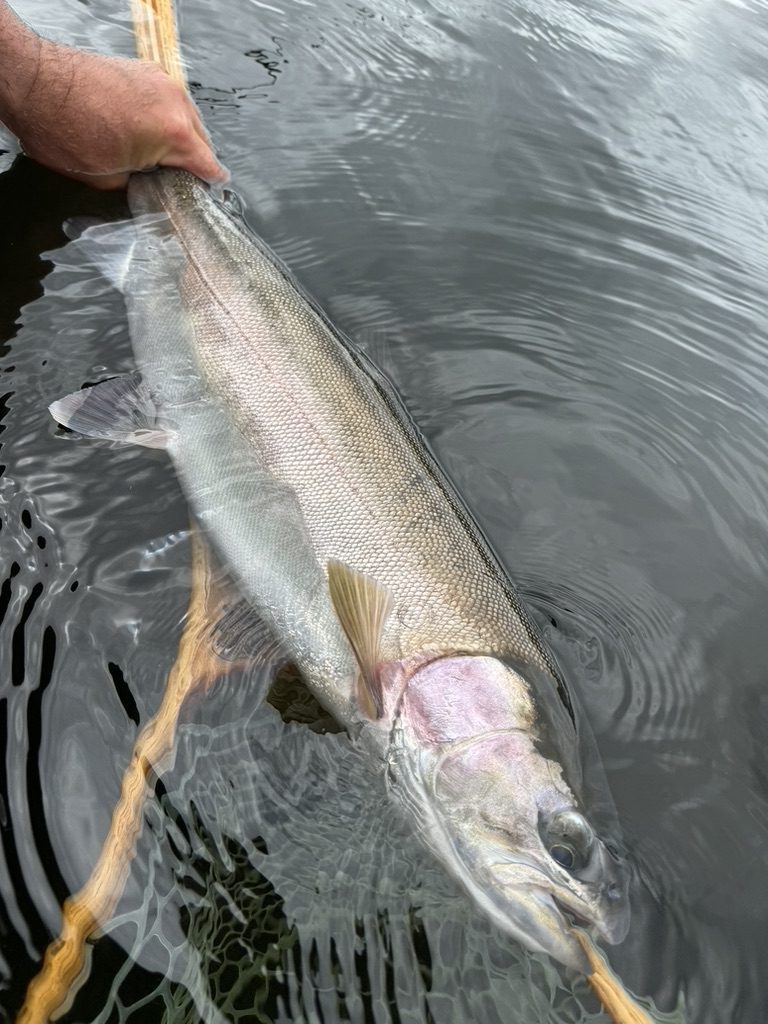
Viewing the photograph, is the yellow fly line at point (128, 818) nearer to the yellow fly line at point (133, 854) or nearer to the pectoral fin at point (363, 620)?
the yellow fly line at point (133, 854)

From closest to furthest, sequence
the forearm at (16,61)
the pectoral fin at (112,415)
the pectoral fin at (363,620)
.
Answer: the pectoral fin at (363,620) → the pectoral fin at (112,415) → the forearm at (16,61)

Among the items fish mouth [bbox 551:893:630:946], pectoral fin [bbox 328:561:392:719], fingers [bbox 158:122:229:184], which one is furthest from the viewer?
fingers [bbox 158:122:229:184]

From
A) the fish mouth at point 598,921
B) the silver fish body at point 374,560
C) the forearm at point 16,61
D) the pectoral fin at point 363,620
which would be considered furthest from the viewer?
the forearm at point 16,61

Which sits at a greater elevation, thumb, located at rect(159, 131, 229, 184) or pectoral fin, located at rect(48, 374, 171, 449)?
thumb, located at rect(159, 131, 229, 184)

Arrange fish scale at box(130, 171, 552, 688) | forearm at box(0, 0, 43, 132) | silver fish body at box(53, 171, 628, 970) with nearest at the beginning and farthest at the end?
silver fish body at box(53, 171, 628, 970)
fish scale at box(130, 171, 552, 688)
forearm at box(0, 0, 43, 132)

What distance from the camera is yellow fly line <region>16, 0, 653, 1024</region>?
2115mm

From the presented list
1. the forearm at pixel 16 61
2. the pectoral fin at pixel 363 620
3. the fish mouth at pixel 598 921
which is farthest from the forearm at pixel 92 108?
the fish mouth at pixel 598 921

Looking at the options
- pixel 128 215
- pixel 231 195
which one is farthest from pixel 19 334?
pixel 231 195

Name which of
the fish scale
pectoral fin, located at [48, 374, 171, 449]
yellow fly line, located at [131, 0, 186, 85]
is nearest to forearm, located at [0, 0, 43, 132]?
yellow fly line, located at [131, 0, 186, 85]

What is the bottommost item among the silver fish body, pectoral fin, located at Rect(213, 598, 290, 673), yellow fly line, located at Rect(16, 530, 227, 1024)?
yellow fly line, located at Rect(16, 530, 227, 1024)

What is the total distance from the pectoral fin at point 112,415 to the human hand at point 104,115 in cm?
163

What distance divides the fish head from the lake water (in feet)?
0.42

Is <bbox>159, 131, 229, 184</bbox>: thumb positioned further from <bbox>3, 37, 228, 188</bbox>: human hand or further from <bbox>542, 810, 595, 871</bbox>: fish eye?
<bbox>542, 810, 595, 871</bbox>: fish eye

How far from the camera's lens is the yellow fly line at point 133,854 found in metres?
2.12
